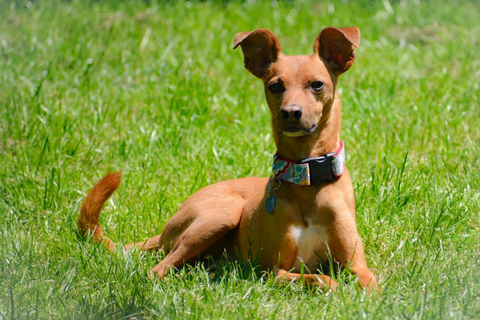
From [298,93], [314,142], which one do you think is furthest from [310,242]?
[298,93]

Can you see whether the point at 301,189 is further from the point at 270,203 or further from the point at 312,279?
the point at 312,279

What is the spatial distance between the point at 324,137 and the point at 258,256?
2.50ft

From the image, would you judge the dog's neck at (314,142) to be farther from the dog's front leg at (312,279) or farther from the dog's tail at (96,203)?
the dog's tail at (96,203)

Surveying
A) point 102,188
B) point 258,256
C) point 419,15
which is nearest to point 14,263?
point 102,188

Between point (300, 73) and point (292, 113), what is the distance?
1.06 feet

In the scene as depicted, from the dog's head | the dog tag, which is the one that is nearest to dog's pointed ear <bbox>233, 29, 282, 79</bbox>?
the dog's head

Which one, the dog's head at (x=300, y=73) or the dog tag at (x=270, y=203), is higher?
the dog's head at (x=300, y=73)

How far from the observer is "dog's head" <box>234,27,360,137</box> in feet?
11.0

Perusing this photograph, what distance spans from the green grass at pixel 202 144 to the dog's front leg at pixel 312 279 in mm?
60

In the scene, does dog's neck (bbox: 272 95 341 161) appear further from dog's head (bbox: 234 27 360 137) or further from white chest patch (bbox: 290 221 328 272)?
white chest patch (bbox: 290 221 328 272)

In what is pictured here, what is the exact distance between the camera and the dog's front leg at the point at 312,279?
3.29m

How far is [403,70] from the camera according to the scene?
6547 mm

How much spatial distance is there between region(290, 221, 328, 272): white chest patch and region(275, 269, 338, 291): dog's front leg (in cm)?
13

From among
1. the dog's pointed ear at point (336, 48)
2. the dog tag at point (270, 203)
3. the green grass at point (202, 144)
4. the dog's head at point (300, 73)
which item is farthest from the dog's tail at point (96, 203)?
the dog's pointed ear at point (336, 48)
